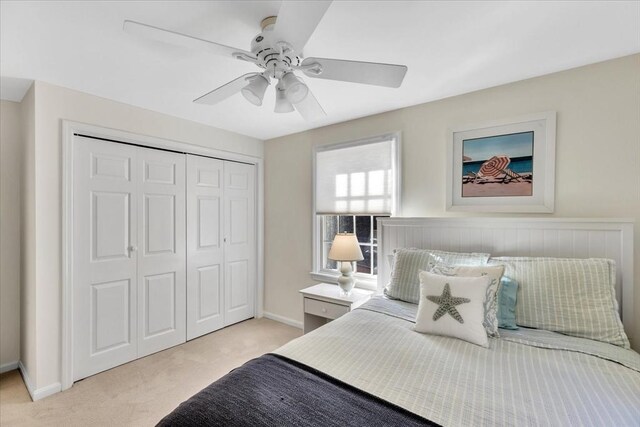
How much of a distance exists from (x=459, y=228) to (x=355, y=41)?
1547 mm

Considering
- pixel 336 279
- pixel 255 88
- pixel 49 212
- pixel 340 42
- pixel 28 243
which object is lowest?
pixel 336 279

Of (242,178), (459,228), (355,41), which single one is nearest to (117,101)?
(242,178)

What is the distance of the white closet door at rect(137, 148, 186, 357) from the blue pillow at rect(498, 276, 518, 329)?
283 cm

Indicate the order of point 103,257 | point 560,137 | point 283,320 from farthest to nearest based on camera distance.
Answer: point 283,320 < point 103,257 < point 560,137

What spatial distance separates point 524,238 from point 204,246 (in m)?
2.98

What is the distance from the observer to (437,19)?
148 centimetres

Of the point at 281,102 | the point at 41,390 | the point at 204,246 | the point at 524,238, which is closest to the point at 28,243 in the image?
the point at 41,390

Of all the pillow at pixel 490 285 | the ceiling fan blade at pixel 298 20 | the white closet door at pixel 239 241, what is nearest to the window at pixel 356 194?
the white closet door at pixel 239 241

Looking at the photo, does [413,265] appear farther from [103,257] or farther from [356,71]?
[103,257]

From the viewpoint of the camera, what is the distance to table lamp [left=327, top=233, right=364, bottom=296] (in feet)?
8.64

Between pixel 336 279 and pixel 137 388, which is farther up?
pixel 336 279

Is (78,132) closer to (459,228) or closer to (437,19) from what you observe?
(437,19)

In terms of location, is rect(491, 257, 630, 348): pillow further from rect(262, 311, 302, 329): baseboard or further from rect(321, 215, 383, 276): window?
rect(262, 311, 302, 329): baseboard

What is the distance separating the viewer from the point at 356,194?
118 inches
